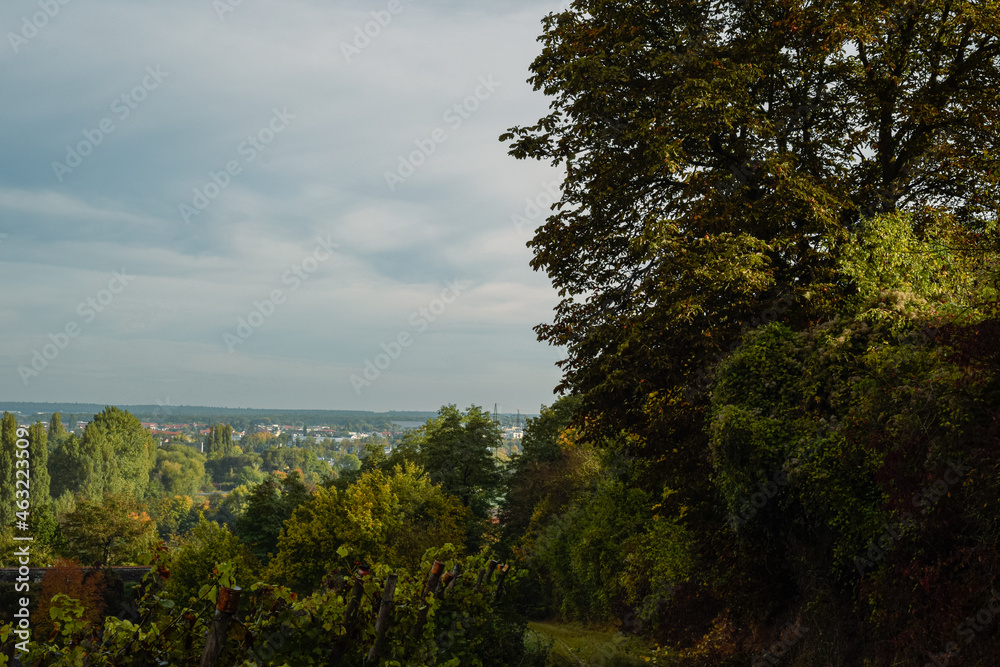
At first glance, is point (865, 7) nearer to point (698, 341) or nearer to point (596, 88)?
point (596, 88)

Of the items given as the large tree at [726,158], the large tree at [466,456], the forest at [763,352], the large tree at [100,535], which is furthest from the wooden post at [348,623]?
the large tree at [100,535]

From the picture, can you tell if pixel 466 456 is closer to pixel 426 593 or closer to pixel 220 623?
pixel 426 593

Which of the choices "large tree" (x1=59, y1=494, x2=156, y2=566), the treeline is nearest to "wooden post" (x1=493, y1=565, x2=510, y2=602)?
the treeline

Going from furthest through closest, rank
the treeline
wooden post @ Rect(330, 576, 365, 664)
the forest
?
the forest < wooden post @ Rect(330, 576, 365, 664) < the treeline

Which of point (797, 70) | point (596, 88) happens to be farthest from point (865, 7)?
point (596, 88)

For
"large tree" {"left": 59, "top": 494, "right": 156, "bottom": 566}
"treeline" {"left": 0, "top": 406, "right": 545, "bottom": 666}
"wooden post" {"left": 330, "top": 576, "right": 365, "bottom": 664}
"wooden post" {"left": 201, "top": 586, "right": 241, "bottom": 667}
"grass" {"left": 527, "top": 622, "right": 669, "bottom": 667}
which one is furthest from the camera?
"large tree" {"left": 59, "top": 494, "right": 156, "bottom": 566}

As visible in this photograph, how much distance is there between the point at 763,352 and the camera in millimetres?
10078

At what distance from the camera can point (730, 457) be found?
377 inches

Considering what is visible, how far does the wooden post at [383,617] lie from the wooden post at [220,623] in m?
1.59

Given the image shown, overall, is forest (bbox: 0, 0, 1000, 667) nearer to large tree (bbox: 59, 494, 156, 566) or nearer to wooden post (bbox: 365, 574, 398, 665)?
wooden post (bbox: 365, 574, 398, 665)

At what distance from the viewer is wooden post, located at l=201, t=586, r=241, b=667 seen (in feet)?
15.6

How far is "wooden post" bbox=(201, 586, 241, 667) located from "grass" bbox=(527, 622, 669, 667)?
7689 millimetres

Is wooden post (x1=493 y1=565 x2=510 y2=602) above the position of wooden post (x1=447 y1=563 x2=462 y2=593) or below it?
below

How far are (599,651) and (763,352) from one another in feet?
41.2
